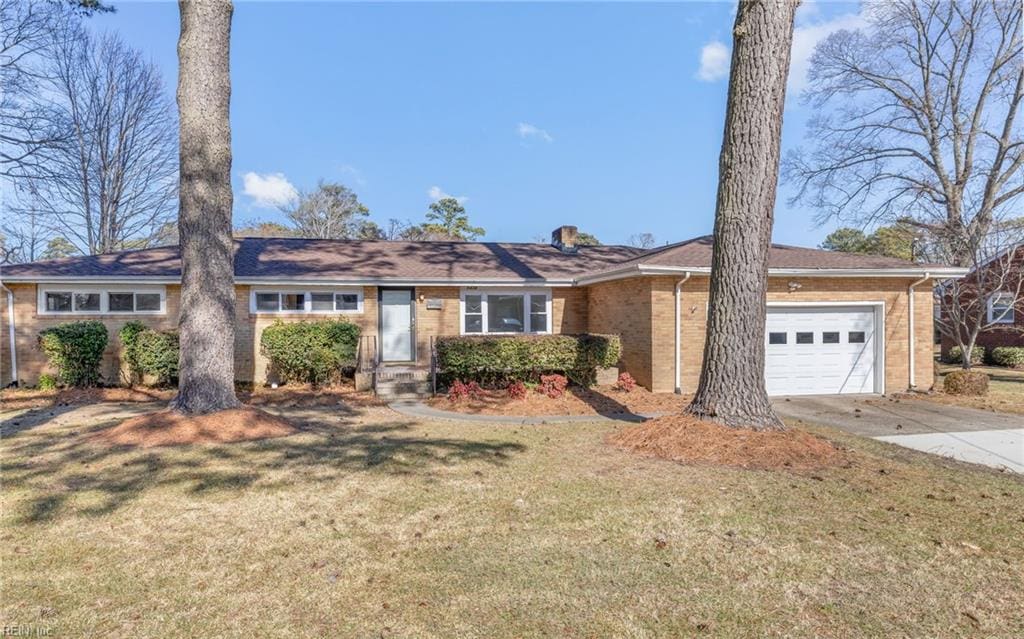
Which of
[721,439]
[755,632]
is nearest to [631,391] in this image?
[721,439]

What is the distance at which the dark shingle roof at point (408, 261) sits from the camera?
12.6 meters

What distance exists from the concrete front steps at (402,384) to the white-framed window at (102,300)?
589 cm

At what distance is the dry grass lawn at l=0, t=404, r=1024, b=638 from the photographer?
2.90 metres

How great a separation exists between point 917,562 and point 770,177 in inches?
189

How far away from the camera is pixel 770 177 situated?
6844mm

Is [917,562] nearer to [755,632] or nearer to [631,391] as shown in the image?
[755,632]

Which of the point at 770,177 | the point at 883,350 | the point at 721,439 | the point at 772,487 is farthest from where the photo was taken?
the point at 883,350

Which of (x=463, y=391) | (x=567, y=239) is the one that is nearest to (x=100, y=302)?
(x=463, y=391)

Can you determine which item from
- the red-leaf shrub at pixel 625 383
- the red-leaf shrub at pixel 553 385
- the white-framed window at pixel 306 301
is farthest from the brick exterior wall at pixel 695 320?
the white-framed window at pixel 306 301

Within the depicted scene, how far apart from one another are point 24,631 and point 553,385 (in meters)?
9.07

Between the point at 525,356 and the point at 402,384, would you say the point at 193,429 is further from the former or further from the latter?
the point at 525,356

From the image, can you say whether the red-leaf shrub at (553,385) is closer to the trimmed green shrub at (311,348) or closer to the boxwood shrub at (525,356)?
the boxwood shrub at (525,356)

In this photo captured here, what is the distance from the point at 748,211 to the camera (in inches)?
269

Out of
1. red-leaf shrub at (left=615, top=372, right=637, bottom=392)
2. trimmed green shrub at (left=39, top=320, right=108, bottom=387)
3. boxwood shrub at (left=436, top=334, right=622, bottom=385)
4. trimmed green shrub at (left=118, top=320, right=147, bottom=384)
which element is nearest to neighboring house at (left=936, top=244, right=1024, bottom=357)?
red-leaf shrub at (left=615, top=372, right=637, bottom=392)
